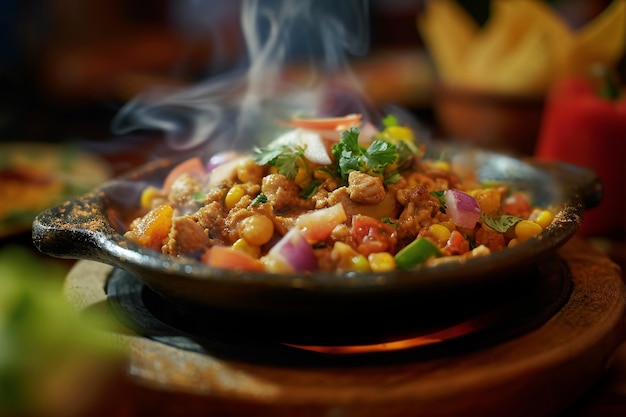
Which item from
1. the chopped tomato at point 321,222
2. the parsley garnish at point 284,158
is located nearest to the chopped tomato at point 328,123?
the parsley garnish at point 284,158

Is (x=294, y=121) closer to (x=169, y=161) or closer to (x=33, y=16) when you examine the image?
(x=169, y=161)

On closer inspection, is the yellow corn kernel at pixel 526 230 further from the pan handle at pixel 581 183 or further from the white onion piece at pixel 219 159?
the white onion piece at pixel 219 159

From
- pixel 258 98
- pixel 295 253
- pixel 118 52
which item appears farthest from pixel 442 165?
pixel 118 52

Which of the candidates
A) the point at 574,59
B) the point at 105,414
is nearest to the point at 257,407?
the point at 105,414

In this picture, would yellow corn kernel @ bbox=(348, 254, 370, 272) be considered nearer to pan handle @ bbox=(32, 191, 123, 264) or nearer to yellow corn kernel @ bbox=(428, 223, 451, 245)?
yellow corn kernel @ bbox=(428, 223, 451, 245)

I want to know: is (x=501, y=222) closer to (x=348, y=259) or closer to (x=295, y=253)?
(x=348, y=259)

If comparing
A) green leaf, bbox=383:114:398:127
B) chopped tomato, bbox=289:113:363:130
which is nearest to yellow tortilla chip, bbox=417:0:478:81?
green leaf, bbox=383:114:398:127
